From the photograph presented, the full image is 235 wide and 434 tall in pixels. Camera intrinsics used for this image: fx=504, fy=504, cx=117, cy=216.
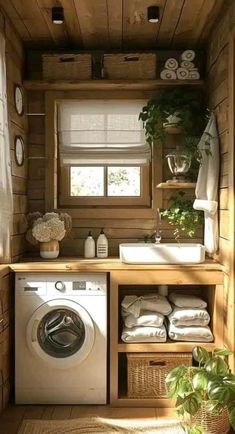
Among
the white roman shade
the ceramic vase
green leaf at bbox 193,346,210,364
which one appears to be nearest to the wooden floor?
green leaf at bbox 193,346,210,364

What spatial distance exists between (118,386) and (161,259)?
2.95 feet

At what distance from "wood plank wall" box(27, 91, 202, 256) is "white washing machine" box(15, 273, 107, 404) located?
0.62 metres

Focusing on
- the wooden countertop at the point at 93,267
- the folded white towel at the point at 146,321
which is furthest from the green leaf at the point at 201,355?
the wooden countertop at the point at 93,267

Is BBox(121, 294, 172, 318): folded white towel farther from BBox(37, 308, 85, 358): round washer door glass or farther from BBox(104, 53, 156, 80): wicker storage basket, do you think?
BBox(104, 53, 156, 80): wicker storage basket

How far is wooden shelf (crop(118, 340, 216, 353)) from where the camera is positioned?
124 inches

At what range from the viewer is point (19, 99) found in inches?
137

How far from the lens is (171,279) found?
125 inches

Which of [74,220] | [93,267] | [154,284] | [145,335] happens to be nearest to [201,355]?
[145,335]

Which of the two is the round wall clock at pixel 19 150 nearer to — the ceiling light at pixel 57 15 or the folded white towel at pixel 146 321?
the ceiling light at pixel 57 15

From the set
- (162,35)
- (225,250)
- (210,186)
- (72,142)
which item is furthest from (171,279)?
(162,35)

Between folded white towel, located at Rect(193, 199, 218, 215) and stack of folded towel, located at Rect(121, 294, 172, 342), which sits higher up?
folded white towel, located at Rect(193, 199, 218, 215)

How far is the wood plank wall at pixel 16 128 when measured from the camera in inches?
128

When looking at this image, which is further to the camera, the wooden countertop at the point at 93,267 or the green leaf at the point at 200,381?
the wooden countertop at the point at 93,267

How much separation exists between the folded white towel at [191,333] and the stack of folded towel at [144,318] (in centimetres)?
6
